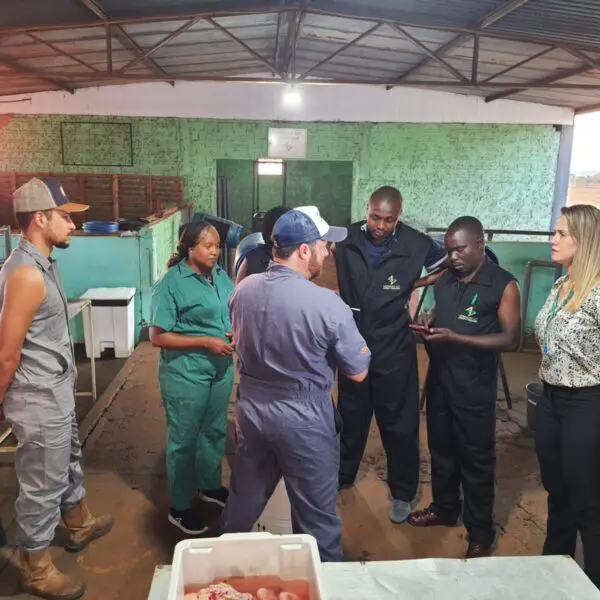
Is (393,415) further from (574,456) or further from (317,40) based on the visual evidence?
(317,40)

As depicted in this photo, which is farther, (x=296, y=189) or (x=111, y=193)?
(x=296, y=189)

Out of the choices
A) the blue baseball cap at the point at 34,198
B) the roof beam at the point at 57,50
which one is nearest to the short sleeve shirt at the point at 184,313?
the blue baseball cap at the point at 34,198

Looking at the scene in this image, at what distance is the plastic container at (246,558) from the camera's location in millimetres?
1318

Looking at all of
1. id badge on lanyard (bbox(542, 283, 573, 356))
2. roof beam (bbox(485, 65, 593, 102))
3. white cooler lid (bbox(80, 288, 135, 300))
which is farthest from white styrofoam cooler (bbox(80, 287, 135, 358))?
roof beam (bbox(485, 65, 593, 102))

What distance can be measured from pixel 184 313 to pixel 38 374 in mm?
707

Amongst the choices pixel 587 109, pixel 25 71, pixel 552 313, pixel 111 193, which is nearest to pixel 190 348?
pixel 552 313

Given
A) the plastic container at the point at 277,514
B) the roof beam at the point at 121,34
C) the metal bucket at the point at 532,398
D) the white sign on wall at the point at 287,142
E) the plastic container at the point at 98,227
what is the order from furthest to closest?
the white sign on wall at the point at 287,142 → the plastic container at the point at 98,227 → the roof beam at the point at 121,34 → the metal bucket at the point at 532,398 → the plastic container at the point at 277,514

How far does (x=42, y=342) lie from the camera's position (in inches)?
84.0

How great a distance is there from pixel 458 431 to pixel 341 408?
2.09 feet

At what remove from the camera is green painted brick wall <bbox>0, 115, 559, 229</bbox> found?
992 cm

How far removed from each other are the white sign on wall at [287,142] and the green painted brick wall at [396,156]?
0.38 feet

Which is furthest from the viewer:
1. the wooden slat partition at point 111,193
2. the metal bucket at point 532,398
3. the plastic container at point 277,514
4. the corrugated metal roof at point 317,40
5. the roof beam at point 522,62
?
the wooden slat partition at point 111,193

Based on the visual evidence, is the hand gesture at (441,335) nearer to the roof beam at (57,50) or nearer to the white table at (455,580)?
the white table at (455,580)

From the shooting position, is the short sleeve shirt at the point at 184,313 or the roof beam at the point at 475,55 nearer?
the short sleeve shirt at the point at 184,313
